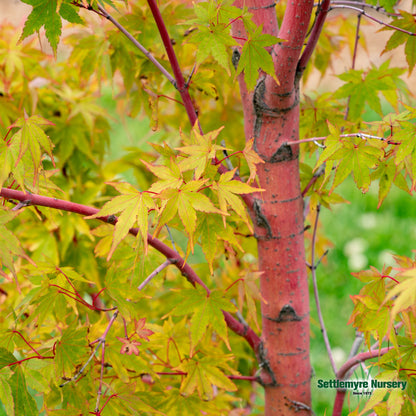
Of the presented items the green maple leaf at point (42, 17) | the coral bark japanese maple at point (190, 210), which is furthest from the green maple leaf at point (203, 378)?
the green maple leaf at point (42, 17)

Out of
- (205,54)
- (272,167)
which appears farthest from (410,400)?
(205,54)

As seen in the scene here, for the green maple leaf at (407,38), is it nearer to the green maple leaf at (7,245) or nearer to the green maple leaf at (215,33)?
the green maple leaf at (215,33)

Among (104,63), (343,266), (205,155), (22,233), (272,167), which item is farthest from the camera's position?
(343,266)

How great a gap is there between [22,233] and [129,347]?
592 mm

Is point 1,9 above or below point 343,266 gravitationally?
above

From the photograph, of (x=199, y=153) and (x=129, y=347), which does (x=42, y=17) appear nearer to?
(x=199, y=153)

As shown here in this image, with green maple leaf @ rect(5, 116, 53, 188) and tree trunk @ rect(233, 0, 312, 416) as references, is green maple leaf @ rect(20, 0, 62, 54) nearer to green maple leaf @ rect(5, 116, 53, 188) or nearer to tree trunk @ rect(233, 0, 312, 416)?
green maple leaf @ rect(5, 116, 53, 188)

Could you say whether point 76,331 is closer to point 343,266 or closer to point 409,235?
point 343,266

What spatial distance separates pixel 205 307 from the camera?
28.1 inches

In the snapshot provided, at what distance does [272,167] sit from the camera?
0.81 metres

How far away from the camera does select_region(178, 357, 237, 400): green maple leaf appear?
746mm

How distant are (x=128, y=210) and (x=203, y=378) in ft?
1.13

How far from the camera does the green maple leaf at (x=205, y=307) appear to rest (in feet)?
2.31

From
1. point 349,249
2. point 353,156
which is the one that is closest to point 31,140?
point 353,156
